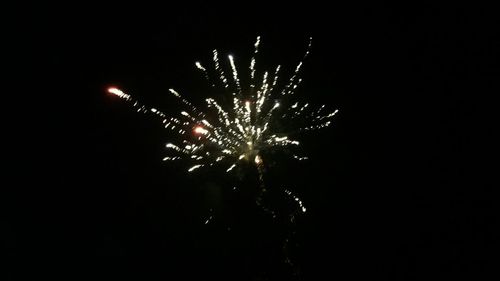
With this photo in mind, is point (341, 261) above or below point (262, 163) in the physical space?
below

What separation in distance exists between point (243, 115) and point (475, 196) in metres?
9.50

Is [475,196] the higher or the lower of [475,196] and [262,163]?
the lower

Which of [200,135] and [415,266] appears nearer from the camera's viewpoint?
[200,135]

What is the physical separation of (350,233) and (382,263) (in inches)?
57.1

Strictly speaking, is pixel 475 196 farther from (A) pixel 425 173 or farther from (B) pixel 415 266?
(B) pixel 415 266

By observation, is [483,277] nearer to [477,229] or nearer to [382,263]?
[477,229]

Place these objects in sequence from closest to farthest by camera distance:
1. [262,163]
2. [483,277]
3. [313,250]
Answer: [262,163]
[483,277]
[313,250]

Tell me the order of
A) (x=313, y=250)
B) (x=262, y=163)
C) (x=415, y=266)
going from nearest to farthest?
(x=262, y=163)
(x=415, y=266)
(x=313, y=250)

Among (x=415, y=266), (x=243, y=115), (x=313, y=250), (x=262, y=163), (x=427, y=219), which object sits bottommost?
(x=415, y=266)

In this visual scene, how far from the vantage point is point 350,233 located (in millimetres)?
16859

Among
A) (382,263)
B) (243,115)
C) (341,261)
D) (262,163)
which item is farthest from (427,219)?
(243,115)

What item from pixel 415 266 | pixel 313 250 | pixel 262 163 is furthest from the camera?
pixel 313 250

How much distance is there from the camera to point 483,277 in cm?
1420

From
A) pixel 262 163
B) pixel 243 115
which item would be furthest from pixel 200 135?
pixel 262 163
